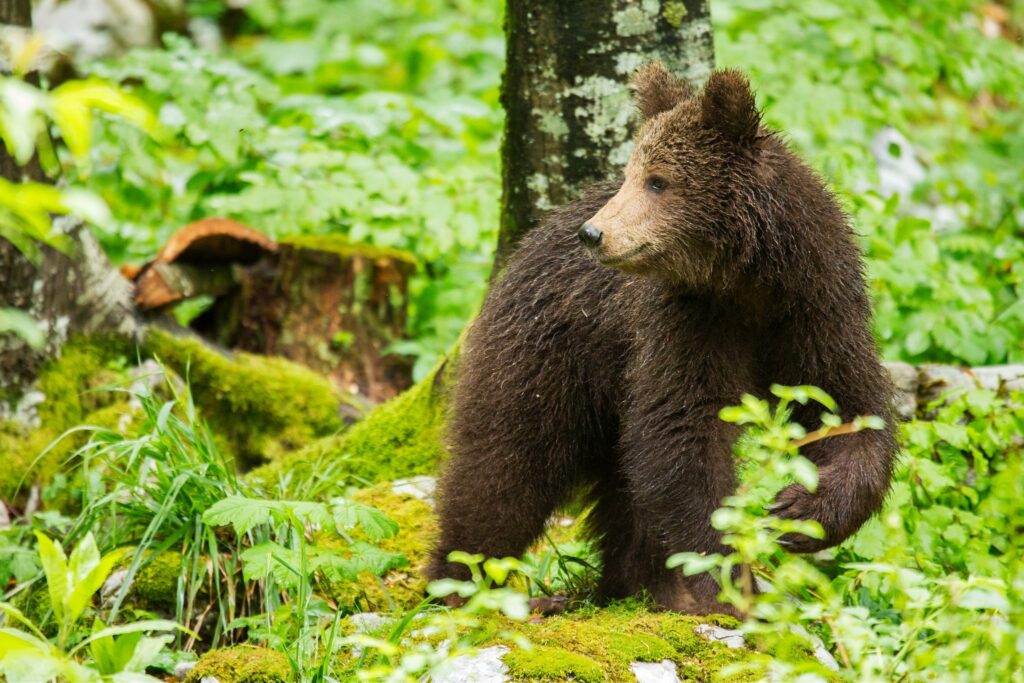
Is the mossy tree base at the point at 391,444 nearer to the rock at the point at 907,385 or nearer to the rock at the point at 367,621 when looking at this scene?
the rock at the point at 367,621

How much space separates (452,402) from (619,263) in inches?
51.5

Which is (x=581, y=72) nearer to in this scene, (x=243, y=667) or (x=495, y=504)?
(x=495, y=504)

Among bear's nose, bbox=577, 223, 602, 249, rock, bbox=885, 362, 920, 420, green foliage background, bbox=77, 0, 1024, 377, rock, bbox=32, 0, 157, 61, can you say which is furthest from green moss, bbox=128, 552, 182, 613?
rock, bbox=32, 0, 157, 61

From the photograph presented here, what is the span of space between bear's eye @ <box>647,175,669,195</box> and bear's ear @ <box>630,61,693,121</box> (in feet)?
1.05

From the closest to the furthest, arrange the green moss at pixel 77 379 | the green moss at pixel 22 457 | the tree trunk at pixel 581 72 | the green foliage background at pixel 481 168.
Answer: the tree trunk at pixel 581 72
the green moss at pixel 22 457
the green moss at pixel 77 379
the green foliage background at pixel 481 168

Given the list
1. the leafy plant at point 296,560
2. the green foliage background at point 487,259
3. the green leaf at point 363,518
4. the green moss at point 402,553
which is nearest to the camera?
the green foliage background at point 487,259

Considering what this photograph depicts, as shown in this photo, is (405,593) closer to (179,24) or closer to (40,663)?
(40,663)

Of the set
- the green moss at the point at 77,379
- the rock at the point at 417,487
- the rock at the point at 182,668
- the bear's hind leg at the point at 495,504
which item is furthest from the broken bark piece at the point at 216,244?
the rock at the point at 182,668

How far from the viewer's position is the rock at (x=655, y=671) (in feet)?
11.4

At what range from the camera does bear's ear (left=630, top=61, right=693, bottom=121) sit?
13.9ft

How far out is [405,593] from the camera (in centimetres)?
500

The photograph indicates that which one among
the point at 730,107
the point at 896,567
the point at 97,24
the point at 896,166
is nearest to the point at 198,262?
the point at 730,107

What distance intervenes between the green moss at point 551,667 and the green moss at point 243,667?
70 cm

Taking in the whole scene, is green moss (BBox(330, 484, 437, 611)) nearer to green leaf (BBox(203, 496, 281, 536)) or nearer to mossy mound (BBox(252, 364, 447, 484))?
mossy mound (BBox(252, 364, 447, 484))
